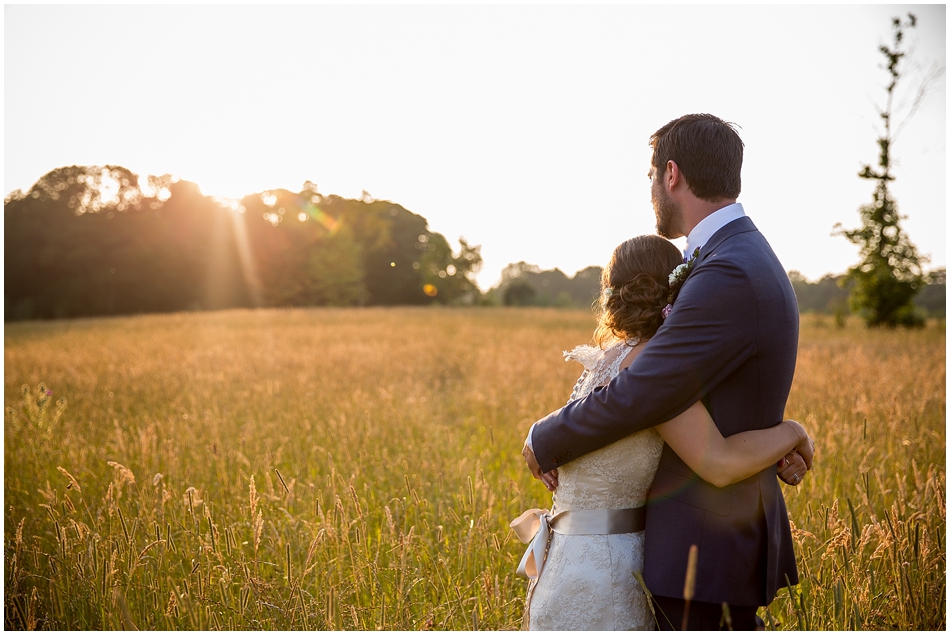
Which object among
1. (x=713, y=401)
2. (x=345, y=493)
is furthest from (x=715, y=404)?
(x=345, y=493)

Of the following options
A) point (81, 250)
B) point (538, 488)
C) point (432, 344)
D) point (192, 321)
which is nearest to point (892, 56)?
point (432, 344)

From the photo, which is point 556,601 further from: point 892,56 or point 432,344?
point 892,56

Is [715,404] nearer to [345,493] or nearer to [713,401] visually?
[713,401]

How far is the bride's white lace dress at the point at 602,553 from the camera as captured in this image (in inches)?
74.2

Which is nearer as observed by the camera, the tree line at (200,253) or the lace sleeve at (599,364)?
the lace sleeve at (599,364)

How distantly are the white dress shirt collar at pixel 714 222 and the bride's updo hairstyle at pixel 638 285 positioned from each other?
0.08 m

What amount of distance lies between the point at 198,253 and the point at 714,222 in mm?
51290

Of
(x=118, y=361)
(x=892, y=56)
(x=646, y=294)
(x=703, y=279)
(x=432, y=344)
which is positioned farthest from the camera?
(x=892, y=56)

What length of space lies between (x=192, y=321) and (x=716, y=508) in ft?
84.4

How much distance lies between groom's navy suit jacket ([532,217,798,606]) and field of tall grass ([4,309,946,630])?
293 millimetres

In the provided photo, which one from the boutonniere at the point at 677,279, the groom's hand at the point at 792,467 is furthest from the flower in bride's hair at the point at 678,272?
the groom's hand at the point at 792,467

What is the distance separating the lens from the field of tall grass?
8.82ft

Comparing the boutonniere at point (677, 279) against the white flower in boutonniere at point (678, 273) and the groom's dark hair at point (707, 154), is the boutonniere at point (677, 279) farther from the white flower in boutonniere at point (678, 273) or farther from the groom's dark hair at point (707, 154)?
the groom's dark hair at point (707, 154)

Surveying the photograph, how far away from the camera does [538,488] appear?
443cm
